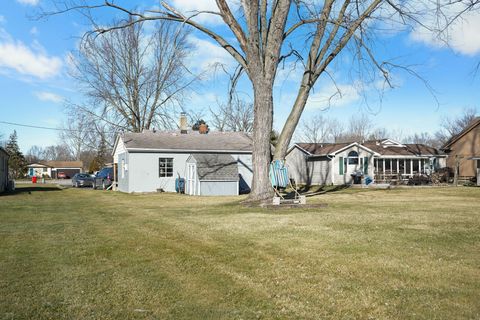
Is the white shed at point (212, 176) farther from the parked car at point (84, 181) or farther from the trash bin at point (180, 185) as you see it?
the parked car at point (84, 181)

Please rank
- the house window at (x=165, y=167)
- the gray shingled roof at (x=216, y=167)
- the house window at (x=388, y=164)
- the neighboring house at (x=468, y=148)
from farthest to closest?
1. the house window at (x=388, y=164)
2. the neighboring house at (x=468, y=148)
3. the house window at (x=165, y=167)
4. the gray shingled roof at (x=216, y=167)

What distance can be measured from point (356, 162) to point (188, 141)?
1523 cm

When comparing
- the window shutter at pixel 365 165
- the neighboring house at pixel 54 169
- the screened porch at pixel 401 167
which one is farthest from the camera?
the neighboring house at pixel 54 169

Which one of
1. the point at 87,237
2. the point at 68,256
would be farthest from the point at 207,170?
the point at 68,256

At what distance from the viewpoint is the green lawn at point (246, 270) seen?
4.89 m

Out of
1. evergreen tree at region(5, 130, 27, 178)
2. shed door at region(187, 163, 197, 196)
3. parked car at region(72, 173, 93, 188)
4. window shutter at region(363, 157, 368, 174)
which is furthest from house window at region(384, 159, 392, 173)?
evergreen tree at region(5, 130, 27, 178)

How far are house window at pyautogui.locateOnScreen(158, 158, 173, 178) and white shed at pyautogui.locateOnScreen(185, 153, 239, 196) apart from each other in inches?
83.0

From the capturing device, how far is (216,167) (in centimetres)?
2741

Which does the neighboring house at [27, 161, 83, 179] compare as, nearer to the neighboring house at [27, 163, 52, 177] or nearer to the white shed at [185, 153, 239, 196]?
the neighboring house at [27, 163, 52, 177]

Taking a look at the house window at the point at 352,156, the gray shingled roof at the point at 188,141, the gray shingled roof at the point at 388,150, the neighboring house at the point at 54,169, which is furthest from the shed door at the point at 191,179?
the neighboring house at the point at 54,169

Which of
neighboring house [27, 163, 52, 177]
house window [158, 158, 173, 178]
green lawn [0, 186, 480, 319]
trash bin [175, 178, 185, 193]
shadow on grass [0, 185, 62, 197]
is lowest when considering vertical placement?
green lawn [0, 186, 480, 319]

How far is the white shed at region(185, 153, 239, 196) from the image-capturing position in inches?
1041

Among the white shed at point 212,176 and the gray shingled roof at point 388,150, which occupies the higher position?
the gray shingled roof at point 388,150

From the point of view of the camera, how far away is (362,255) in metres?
7.39
